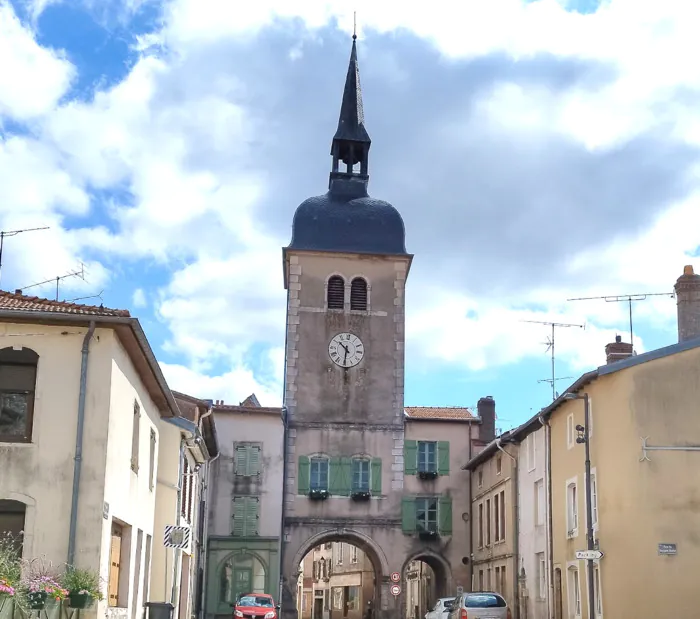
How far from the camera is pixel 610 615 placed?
885 inches

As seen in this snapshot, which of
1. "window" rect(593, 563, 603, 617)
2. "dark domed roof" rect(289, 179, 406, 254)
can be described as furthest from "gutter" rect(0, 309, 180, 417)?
"dark domed roof" rect(289, 179, 406, 254)

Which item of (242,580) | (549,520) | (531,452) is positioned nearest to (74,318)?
(549,520)

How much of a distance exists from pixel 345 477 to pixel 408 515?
2878mm

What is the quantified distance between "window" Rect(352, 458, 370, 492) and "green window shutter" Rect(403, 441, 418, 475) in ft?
5.42

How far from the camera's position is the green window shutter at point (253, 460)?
38.2m

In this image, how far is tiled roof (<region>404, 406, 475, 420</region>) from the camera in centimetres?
4144

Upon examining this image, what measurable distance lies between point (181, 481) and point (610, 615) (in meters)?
10.3

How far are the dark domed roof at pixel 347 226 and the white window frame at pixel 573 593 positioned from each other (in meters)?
18.2

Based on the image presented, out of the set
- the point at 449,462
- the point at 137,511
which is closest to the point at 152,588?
the point at 137,511

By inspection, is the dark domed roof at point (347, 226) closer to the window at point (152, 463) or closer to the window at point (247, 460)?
the window at point (247, 460)

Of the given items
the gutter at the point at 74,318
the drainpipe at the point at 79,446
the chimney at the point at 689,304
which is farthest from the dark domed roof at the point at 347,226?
the drainpipe at the point at 79,446

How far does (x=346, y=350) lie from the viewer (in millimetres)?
40375

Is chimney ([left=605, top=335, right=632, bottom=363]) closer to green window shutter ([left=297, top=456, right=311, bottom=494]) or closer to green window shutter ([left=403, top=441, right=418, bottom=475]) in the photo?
green window shutter ([left=403, top=441, right=418, bottom=475])

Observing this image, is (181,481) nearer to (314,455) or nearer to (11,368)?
(11,368)
